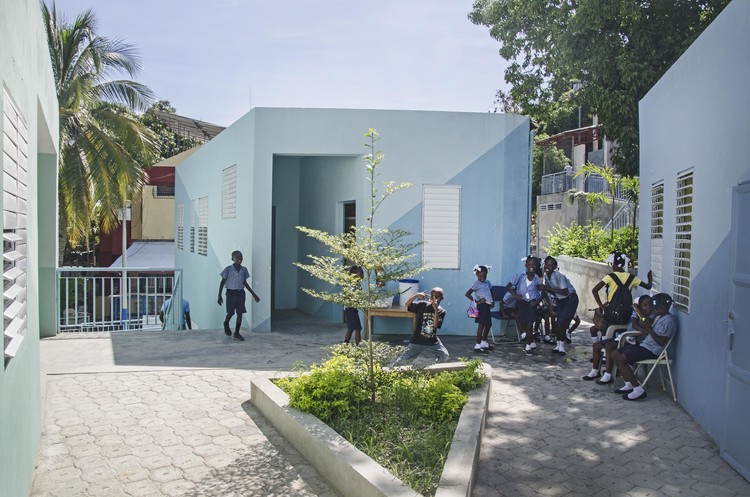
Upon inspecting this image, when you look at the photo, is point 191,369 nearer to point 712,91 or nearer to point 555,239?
point 712,91

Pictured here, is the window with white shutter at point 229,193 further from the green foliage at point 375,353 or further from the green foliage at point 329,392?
the green foliage at point 329,392

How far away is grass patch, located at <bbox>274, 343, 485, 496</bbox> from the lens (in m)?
5.31

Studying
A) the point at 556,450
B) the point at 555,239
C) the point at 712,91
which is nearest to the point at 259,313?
the point at 556,450

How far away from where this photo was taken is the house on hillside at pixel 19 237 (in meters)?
3.86

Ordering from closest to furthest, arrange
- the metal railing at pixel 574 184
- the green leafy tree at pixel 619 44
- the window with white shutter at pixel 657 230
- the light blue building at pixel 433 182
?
the window with white shutter at pixel 657 230 < the light blue building at pixel 433 182 < the green leafy tree at pixel 619 44 < the metal railing at pixel 574 184

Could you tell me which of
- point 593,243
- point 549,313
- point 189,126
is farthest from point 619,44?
point 189,126

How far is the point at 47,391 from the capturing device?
303 inches

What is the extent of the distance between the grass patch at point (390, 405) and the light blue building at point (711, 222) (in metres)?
2.24

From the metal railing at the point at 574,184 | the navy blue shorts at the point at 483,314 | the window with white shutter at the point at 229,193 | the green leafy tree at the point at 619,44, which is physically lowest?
the navy blue shorts at the point at 483,314

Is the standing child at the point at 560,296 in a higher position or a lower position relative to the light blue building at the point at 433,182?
lower

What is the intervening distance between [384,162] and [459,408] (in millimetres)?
6525

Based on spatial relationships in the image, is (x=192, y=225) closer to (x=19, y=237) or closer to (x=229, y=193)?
(x=229, y=193)

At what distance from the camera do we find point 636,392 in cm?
779

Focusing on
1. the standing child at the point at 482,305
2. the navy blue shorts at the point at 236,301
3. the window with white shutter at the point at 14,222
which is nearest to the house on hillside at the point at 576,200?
the standing child at the point at 482,305
